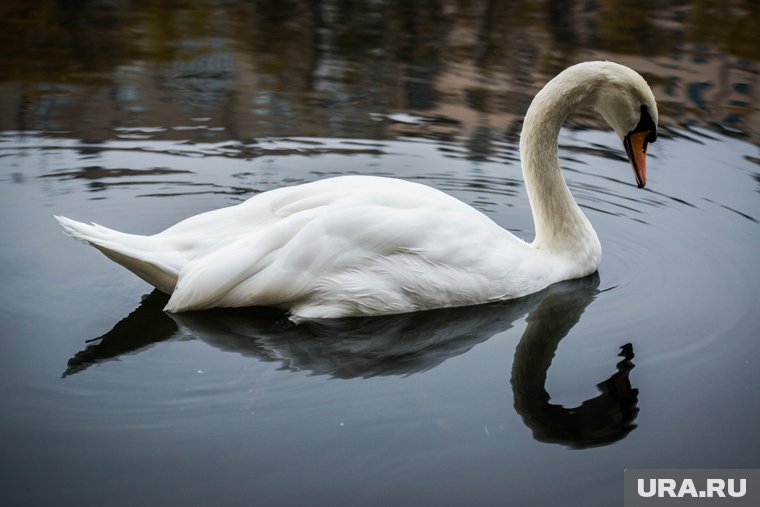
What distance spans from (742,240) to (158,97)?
17.5 ft

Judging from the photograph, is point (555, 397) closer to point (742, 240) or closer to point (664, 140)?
point (742, 240)

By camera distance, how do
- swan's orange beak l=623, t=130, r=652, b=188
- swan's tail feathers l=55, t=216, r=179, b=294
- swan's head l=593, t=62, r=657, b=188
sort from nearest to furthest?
swan's tail feathers l=55, t=216, r=179, b=294 < swan's head l=593, t=62, r=657, b=188 < swan's orange beak l=623, t=130, r=652, b=188

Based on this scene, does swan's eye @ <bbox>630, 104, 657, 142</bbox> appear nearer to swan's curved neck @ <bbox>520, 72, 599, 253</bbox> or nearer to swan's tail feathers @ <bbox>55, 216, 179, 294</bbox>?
swan's curved neck @ <bbox>520, 72, 599, 253</bbox>

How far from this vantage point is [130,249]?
5188mm

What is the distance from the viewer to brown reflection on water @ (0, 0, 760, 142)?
29.5 feet

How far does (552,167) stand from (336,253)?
160 cm

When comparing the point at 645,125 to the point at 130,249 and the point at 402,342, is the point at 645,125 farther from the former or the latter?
the point at 130,249

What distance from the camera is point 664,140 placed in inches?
345

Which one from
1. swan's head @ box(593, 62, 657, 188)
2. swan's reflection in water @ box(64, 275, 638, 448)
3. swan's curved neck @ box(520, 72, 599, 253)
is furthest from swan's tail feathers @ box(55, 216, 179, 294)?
swan's head @ box(593, 62, 657, 188)

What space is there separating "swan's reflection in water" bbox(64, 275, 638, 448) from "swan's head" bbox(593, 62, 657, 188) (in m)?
1.09

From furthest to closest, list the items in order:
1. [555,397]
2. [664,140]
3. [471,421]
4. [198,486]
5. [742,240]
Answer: [664,140], [742,240], [555,397], [471,421], [198,486]

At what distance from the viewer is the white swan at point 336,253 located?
522cm

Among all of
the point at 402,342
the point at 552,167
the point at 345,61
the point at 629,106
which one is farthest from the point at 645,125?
the point at 345,61

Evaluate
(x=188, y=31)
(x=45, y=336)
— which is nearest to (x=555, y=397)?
(x=45, y=336)
